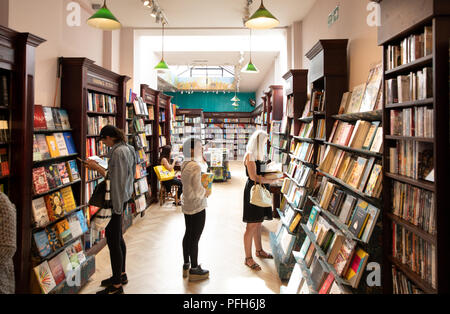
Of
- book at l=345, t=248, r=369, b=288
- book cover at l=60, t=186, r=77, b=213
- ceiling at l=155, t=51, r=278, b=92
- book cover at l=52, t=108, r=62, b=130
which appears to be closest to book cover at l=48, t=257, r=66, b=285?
book cover at l=60, t=186, r=77, b=213

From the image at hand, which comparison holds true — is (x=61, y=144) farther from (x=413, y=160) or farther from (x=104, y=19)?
(x=413, y=160)

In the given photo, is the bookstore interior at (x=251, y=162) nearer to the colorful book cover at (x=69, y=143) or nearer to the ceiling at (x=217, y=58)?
the colorful book cover at (x=69, y=143)

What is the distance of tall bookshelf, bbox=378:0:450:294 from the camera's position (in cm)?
134

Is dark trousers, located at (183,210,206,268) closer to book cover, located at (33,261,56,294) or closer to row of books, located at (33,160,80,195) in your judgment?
book cover, located at (33,261,56,294)

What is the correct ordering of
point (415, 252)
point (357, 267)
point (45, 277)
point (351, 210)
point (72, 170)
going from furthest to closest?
point (72, 170) < point (45, 277) < point (351, 210) < point (357, 267) < point (415, 252)

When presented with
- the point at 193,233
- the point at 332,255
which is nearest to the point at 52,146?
the point at 193,233

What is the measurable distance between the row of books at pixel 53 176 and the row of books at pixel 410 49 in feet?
10.2

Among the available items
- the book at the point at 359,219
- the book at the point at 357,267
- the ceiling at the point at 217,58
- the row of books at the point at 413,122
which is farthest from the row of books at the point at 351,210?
the ceiling at the point at 217,58

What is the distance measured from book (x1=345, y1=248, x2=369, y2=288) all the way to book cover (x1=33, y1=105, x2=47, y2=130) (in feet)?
10.1

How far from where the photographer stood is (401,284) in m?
1.72

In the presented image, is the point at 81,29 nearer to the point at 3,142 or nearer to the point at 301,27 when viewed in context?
the point at 3,142

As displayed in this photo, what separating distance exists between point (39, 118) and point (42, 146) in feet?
0.94

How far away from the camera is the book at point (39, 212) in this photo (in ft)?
8.66
